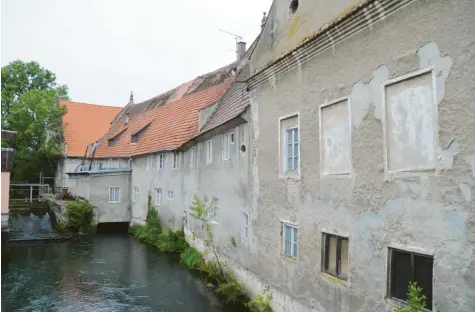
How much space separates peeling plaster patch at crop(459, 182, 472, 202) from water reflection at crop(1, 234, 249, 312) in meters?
7.25

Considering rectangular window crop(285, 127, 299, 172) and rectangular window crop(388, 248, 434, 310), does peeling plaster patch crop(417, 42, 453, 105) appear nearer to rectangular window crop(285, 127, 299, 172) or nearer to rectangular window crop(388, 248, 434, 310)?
rectangular window crop(388, 248, 434, 310)

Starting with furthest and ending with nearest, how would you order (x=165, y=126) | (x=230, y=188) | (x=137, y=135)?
(x=137, y=135) < (x=165, y=126) < (x=230, y=188)

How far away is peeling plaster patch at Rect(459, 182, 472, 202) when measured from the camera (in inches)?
172

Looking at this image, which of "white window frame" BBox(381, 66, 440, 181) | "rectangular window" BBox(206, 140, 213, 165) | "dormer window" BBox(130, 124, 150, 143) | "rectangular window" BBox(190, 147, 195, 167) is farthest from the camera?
"dormer window" BBox(130, 124, 150, 143)

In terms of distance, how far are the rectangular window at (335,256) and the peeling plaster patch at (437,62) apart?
289cm

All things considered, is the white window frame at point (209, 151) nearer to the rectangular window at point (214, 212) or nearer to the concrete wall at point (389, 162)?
the rectangular window at point (214, 212)

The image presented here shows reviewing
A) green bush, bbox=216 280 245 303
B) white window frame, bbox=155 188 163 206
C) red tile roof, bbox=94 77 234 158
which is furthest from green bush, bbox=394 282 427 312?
white window frame, bbox=155 188 163 206

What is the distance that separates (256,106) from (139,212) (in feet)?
50.0

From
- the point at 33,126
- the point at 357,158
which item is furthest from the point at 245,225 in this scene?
the point at 33,126

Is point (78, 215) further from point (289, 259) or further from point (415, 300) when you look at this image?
point (415, 300)

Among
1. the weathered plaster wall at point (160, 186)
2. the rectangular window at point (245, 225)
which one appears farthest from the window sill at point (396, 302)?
the weathered plaster wall at point (160, 186)

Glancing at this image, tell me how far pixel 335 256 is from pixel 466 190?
2.83 metres

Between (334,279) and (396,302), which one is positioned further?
(334,279)

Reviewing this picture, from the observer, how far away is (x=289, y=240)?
8.22 meters
